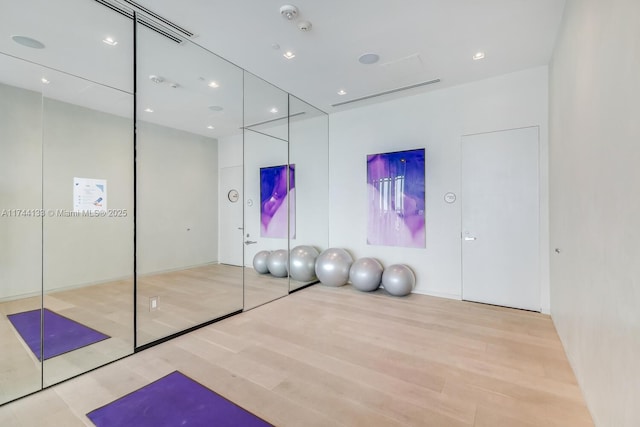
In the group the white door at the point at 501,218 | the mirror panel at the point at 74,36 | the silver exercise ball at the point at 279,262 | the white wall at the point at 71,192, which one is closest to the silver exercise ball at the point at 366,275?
the silver exercise ball at the point at 279,262

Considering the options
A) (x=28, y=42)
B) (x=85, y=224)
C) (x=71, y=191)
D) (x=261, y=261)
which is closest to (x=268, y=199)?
(x=261, y=261)

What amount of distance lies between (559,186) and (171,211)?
18.5 ft

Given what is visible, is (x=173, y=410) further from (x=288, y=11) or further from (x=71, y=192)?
(x=288, y=11)

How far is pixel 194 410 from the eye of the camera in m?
2.19

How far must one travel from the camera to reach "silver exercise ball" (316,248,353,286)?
5496 millimetres

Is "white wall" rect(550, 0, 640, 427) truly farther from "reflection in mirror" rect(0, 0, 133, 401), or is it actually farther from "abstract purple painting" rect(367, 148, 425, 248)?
"reflection in mirror" rect(0, 0, 133, 401)

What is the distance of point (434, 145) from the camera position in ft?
16.5

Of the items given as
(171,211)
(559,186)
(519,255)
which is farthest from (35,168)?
(519,255)

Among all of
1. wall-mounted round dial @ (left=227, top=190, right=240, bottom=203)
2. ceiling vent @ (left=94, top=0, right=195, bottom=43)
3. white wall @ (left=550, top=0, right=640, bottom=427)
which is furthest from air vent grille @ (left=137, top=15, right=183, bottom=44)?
white wall @ (left=550, top=0, right=640, bottom=427)

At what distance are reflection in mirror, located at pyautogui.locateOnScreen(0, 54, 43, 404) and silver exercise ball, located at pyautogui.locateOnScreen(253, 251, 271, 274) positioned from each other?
129 inches

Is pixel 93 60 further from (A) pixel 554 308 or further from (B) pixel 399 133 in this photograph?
(A) pixel 554 308

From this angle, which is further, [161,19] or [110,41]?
[110,41]

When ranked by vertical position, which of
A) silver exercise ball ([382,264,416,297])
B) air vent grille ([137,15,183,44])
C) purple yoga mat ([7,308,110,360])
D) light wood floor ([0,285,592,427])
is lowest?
light wood floor ([0,285,592,427])

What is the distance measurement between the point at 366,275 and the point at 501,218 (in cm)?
243
